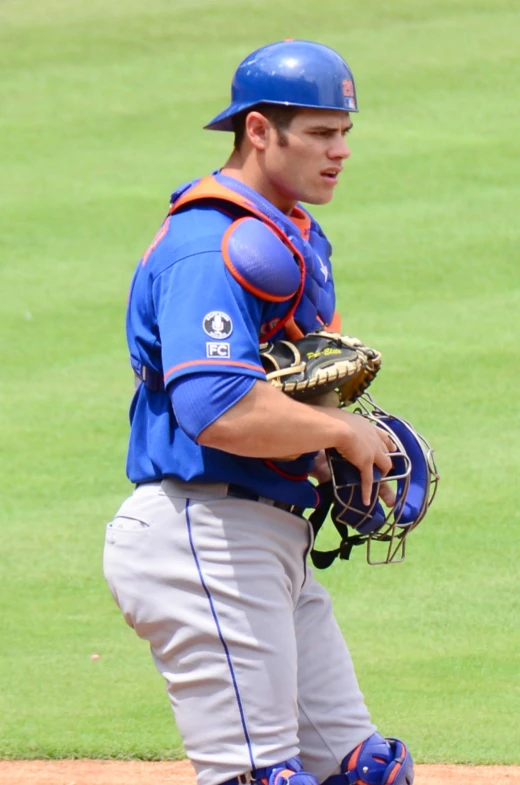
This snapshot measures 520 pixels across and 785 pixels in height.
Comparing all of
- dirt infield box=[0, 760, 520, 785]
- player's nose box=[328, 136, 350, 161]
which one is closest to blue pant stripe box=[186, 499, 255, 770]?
player's nose box=[328, 136, 350, 161]

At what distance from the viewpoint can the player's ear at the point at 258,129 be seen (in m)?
2.95

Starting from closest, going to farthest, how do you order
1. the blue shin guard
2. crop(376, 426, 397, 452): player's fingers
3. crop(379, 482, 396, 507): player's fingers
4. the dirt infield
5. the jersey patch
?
the jersey patch, the blue shin guard, crop(376, 426, 397, 452): player's fingers, crop(379, 482, 396, 507): player's fingers, the dirt infield

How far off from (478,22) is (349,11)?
1.30 m

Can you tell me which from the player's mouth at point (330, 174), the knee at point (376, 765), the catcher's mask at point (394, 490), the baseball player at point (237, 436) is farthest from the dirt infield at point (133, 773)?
the player's mouth at point (330, 174)

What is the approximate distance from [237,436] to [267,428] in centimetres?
6

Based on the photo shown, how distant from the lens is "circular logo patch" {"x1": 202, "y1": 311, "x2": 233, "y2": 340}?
2693 millimetres

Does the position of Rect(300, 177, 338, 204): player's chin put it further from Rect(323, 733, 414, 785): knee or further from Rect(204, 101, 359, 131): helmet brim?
Rect(323, 733, 414, 785): knee

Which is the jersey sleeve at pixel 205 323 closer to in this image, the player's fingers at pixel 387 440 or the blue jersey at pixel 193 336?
the blue jersey at pixel 193 336

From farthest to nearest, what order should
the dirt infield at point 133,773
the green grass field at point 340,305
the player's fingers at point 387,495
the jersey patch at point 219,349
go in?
the green grass field at point 340,305 < the dirt infield at point 133,773 < the player's fingers at point 387,495 < the jersey patch at point 219,349

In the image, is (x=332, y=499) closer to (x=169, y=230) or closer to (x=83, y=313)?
(x=169, y=230)

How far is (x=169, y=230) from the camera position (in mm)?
2859

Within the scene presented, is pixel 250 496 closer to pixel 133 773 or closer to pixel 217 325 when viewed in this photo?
pixel 217 325

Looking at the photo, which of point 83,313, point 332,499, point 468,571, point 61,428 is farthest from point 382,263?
point 332,499

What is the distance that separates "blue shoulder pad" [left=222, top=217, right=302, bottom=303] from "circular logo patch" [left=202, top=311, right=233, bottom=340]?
0.09 m
